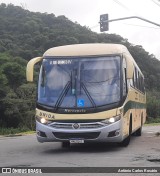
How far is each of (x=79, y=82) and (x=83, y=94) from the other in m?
0.42

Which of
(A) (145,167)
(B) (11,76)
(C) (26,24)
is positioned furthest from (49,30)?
(A) (145,167)

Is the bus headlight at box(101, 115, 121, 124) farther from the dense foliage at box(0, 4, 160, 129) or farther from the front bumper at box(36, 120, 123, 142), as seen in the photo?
the dense foliage at box(0, 4, 160, 129)

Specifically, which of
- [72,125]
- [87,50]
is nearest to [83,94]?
[72,125]

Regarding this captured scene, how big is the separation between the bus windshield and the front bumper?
61 cm

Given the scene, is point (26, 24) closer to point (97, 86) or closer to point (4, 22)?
point (4, 22)

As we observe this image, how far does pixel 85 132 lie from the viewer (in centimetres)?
1290

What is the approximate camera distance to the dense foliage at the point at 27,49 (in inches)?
1673

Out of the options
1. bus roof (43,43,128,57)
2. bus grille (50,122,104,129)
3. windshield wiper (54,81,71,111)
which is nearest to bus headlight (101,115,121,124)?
bus grille (50,122,104,129)

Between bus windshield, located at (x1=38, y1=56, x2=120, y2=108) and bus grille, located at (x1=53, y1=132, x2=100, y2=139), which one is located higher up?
bus windshield, located at (x1=38, y1=56, x2=120, y2=108)

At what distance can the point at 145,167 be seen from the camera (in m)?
9.86

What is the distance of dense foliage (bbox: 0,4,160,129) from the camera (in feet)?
139

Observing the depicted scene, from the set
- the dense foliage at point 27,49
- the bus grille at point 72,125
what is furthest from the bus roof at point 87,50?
the dense foliage at point 27,49

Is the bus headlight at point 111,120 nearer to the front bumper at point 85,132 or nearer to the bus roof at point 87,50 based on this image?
the front bumper at point 85,132

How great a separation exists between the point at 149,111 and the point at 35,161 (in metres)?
60.3
